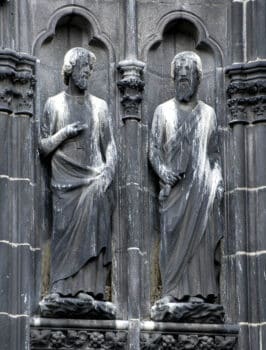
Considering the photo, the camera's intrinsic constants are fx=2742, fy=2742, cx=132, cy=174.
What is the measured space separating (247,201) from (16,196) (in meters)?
2.73

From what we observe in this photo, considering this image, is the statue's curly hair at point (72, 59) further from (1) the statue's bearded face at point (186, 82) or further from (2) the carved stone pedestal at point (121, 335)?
(2) the carved stone pedestal at point (121, 335)

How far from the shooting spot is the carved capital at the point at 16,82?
31469 mm

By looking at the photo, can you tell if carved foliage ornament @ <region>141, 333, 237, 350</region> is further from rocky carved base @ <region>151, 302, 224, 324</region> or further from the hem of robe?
the hem of robe

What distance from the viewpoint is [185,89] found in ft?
105

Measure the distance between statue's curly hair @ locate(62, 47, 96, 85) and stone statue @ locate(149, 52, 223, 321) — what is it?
1.02 m

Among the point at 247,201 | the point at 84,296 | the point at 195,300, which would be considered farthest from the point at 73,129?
the point at 195,300

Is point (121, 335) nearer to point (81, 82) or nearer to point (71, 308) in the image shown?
point (71, 308)

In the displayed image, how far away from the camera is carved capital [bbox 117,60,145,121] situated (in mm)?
31938

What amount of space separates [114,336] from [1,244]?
166 cm

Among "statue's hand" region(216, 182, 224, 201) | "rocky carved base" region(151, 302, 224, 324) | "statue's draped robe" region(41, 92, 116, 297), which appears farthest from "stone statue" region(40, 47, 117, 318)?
"statue's hand" region(216, 182, 224, 201)

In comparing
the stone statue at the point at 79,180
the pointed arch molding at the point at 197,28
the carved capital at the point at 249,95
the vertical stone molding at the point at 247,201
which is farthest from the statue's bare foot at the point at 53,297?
the pointed arch molding at the point at 197,28

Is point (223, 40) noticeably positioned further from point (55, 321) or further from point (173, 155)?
point (55, 321)

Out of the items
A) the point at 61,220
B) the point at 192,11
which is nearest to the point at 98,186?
the point at 61,220

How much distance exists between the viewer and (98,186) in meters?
31.5
